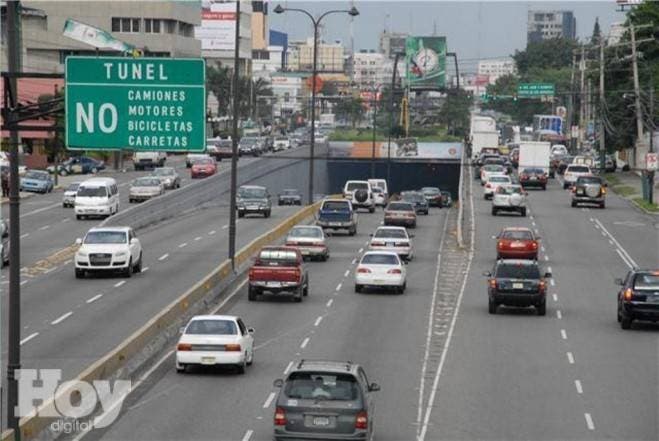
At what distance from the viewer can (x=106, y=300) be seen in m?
46.8

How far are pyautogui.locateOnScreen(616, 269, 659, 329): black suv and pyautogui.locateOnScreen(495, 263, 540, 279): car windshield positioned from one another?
3.60 m

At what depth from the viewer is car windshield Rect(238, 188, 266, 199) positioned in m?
81.4

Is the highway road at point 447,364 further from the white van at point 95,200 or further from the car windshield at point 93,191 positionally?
the car windshield at point 93,191

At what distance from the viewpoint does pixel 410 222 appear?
76.4 metres

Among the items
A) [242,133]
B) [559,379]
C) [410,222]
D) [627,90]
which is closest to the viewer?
[559,379]

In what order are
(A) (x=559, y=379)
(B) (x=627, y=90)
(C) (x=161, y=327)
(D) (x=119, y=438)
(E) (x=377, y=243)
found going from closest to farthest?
(D) (x=119, y=438) → (A) (x=559, y=379) → (C) (x=161, y=327) → (E) (x=377, y=243) → (B) (x=627, y=90)

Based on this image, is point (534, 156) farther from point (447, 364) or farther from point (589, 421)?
point (589, 421)

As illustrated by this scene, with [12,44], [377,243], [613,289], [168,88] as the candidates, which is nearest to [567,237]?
[377,243]

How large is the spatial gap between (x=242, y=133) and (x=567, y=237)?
118m

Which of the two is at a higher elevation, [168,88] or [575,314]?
[168,88]

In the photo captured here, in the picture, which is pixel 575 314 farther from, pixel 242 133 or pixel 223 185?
pixel 242 133

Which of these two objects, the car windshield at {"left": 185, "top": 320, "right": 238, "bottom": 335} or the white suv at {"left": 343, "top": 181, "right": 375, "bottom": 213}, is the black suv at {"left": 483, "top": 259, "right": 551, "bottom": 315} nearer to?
the car windshield at {"left": 185, "top": 320, "right": 238, "bottom": 335}

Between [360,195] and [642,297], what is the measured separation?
4708 centimetres

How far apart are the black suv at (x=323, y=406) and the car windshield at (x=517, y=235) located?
3584 cm
